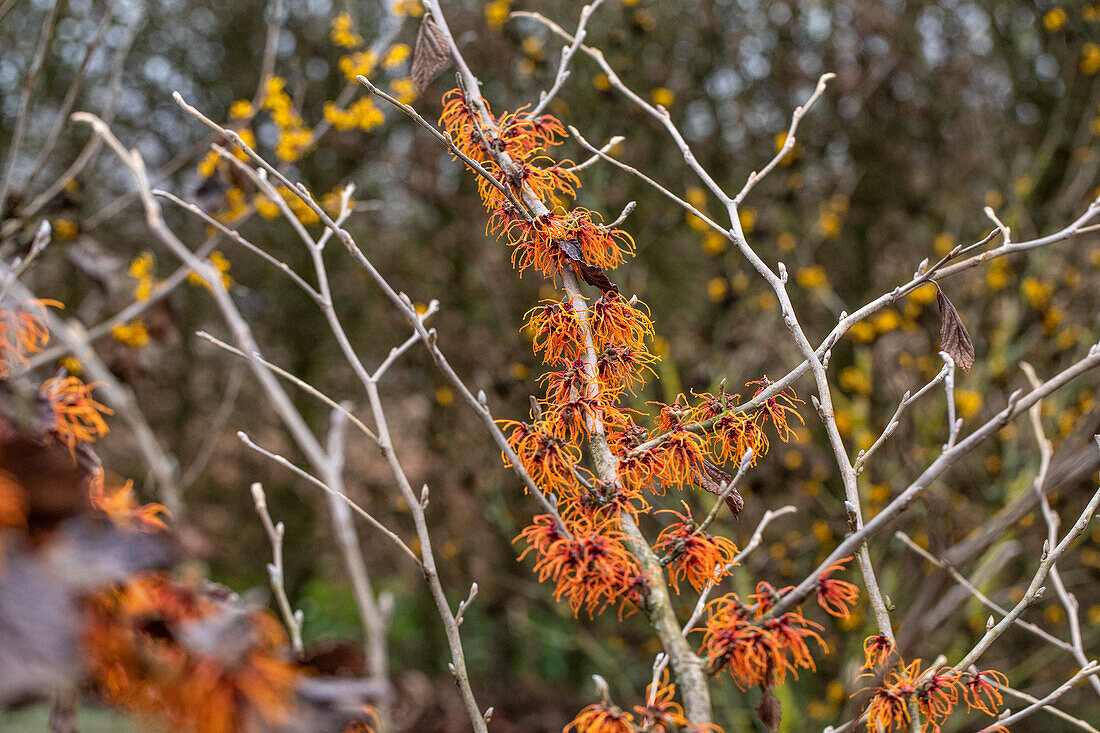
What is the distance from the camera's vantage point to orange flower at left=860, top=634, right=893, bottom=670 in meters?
1.12

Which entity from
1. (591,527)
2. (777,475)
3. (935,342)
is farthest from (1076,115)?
(591,527)

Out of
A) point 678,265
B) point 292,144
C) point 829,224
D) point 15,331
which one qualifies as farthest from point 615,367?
point 678,265

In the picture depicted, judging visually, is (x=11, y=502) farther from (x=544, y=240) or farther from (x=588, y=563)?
(x=544, y=240)

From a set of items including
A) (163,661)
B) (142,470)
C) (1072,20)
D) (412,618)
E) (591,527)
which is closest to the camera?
(163,661)

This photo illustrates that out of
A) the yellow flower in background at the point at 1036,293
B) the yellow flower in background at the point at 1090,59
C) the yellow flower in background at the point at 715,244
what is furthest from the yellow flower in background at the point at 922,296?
the yellow flower in background at the point at 1090,59

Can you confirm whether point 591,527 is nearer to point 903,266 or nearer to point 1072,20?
point 903,266

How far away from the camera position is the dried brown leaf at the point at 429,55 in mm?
1332

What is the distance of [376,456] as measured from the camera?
671 centimetres

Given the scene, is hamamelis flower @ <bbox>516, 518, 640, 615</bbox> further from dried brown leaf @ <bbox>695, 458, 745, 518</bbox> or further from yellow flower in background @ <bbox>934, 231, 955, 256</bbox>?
yellow flower in background @ <bbox>934, 231, 955, 256</bbox>

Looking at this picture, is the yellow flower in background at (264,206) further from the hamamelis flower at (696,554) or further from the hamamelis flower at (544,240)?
the hamamelis flower at (696,554)

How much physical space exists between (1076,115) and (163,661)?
5.19m

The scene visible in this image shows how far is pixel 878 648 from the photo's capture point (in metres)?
1.16

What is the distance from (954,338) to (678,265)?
410 centimetres

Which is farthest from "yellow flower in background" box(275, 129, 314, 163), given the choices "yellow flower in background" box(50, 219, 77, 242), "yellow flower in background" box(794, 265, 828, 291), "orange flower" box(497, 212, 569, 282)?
"yellow flower in background" box(794, 265, 828, 291)
